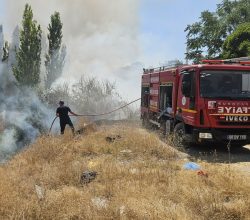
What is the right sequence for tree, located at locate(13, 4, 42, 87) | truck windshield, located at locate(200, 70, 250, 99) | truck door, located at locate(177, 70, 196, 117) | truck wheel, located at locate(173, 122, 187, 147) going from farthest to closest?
tree, located at locate(13, 4, 42, 87)
truck wheel, located at locate(173, 122, 187, 147)
truck door, located at locate(177, 70, 196, 117)
truck windshield, located at locate(200, 70, 250, 99)

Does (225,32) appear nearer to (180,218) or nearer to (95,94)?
(95,94)

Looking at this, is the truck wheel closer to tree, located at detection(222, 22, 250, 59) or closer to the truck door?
the truck door

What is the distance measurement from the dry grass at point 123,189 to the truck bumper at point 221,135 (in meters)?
0.80

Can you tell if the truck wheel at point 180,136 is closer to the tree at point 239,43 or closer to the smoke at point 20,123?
the smoke at point 20,123

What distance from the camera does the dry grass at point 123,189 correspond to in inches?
231

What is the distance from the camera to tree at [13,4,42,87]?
34188 millimetres

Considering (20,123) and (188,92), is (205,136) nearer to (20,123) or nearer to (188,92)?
(188,92)

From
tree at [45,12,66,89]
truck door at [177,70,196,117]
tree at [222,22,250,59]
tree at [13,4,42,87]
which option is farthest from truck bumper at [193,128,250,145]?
tree at [45,12,66,89]

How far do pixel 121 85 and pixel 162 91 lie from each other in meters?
33.6

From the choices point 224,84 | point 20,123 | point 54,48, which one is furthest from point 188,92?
point 54,48

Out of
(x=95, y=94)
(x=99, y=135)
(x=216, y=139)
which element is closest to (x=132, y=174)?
(x=216, y=139)

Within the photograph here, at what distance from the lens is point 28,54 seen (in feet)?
115

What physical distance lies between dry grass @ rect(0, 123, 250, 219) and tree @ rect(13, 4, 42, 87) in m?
24.4

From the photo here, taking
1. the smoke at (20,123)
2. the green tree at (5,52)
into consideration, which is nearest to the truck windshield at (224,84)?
the smoke at (20,123)
